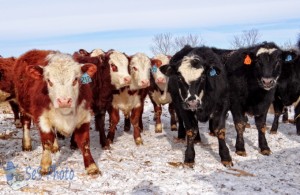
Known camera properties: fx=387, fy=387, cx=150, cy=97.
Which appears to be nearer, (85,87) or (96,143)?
(85,87)

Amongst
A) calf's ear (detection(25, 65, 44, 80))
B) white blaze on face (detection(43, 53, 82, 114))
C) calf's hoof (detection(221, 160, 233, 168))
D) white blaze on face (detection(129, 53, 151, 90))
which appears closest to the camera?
white blaze on face (detection(43, 53, 82, 114))

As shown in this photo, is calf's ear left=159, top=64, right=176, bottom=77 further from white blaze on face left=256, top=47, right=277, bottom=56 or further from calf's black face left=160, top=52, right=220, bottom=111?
white blaze on face left=256, top=47, right=277, bottom=56

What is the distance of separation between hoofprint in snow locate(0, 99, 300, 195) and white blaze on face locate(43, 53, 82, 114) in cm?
110

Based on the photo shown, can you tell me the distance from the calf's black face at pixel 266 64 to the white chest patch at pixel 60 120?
10.6 ft

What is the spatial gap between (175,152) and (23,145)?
2840 millimetres

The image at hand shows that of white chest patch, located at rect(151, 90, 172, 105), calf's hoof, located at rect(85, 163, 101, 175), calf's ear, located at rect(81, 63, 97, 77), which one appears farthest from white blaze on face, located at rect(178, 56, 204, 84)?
white chest patch, located at rect(151, 90, 172, 105)

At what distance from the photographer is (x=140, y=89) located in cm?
806

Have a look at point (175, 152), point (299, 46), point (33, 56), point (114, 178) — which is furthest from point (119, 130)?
point (299, 46)

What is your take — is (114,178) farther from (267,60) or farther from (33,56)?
(267,60)

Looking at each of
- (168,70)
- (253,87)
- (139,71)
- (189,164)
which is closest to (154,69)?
(139,71)

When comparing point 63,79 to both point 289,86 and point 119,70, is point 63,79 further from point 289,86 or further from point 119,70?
point 289,86

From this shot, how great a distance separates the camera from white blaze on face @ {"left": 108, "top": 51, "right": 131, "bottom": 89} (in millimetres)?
7516

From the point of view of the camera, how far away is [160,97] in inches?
377

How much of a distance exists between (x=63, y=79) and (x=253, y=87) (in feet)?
11.9
